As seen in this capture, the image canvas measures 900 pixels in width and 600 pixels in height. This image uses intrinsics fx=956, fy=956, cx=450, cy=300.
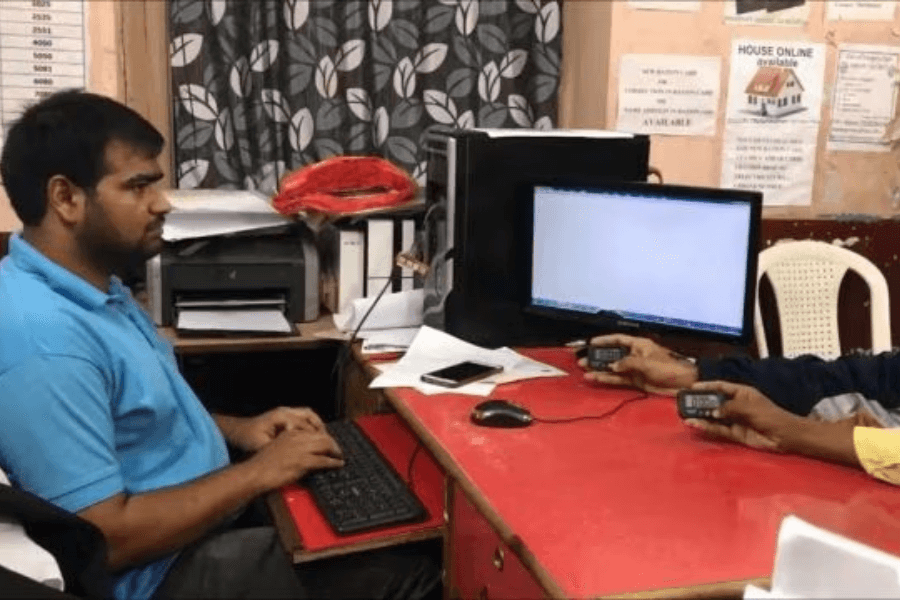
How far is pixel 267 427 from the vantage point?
72.1 inches

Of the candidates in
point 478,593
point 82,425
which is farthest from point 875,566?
point 82,425

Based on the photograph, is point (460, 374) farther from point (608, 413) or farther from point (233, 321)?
point (233, 321)

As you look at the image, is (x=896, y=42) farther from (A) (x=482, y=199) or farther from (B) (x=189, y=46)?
(B) (x=189, y=46)

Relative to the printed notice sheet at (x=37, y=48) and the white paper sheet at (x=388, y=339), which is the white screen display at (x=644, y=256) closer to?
the white paper sheet at (x=388, y=339)

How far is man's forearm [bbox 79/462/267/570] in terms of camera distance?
1.35 meters

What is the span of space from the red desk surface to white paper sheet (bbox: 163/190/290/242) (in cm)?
82

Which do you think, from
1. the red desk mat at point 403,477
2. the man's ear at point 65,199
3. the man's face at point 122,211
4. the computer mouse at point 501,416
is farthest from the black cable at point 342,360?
the man's ear at point 65,199

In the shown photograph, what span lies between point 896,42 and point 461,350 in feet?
6.17

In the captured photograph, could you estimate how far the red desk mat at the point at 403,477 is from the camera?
146cm

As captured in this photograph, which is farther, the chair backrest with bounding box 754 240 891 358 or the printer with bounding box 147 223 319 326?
the chair backrest with bounding box 754 240 891 358

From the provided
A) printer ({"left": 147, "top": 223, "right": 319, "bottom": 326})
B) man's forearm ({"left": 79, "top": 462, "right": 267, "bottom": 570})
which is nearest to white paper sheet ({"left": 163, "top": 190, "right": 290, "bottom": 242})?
printer ({"left": 147, "top": 223, "right": 319, "bottom": 326})

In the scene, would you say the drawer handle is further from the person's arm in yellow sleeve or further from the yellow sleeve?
the yellow sleeve

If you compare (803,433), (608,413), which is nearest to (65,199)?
(608,413)

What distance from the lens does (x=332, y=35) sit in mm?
2865
